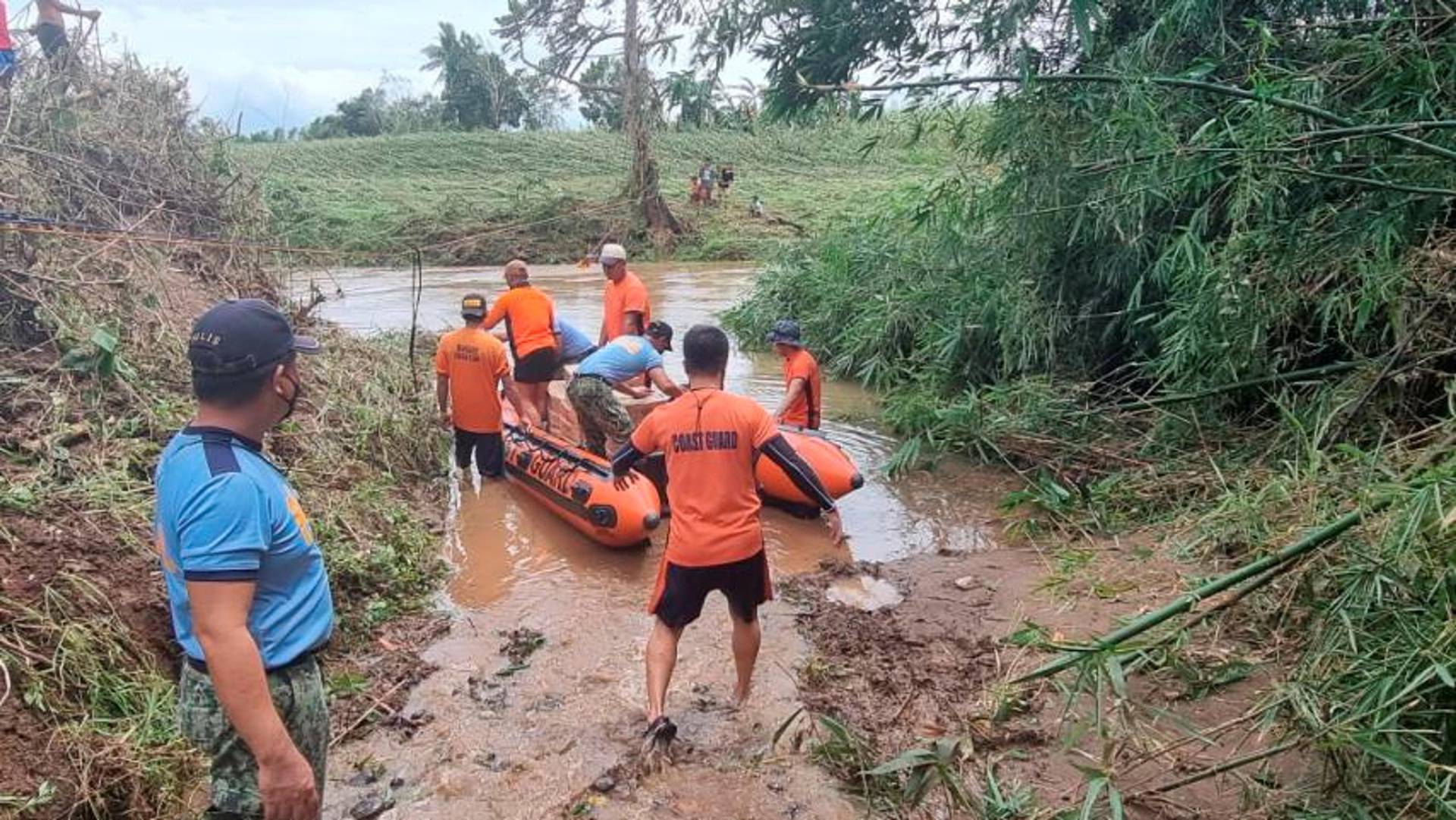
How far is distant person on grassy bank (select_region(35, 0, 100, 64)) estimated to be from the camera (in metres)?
8.56

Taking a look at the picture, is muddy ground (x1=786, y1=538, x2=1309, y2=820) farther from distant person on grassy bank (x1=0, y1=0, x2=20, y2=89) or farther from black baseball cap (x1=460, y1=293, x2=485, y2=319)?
distant person on grassy bank (x1=0, y1=0, x2=20, y2=89)

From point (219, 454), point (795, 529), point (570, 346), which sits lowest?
point (795, 529)

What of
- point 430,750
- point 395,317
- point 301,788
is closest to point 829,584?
point 430,750

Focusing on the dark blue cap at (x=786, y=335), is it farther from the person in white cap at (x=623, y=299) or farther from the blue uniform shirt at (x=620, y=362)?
the person in white cap at (x=623, y=299)

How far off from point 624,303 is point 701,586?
4.60 m

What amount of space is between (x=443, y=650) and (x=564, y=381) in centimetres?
375

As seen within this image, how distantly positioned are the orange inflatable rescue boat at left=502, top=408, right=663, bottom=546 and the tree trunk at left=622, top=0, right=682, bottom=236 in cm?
1675

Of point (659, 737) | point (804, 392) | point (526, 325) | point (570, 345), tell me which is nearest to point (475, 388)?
point (526, 325)

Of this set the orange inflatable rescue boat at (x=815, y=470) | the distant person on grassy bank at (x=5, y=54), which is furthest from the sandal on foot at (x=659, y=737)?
the distant person on grassy bank at (x=5, y=54)

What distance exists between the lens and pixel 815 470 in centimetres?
649

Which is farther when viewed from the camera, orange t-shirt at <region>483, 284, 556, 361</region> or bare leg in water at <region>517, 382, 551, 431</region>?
bare leg in water at <region>517, 382, 551, 431</region>

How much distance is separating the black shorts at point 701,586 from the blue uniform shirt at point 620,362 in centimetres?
283

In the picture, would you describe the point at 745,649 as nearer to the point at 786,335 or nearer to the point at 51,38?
the point at 786,335

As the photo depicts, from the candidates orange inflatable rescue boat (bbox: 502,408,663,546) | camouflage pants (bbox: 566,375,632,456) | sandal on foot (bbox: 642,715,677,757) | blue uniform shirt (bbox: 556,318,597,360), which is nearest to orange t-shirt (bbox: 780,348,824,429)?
camouflage pants (bbox: 566,375,632,456)
